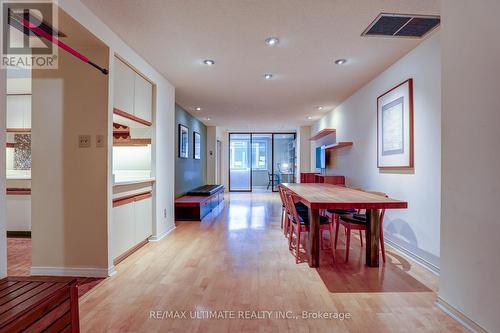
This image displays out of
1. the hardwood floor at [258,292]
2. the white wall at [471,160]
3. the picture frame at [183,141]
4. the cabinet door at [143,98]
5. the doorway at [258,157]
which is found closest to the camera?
the white wall at [471,160]

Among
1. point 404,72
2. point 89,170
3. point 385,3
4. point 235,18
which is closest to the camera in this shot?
point 385,3

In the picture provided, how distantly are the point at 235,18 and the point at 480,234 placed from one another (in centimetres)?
256

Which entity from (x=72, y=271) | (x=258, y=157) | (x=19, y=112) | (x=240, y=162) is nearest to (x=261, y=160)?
(x=258, y=157)

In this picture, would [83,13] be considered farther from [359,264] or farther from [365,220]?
[359,264]

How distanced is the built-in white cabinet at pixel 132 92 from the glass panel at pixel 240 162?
7.01m

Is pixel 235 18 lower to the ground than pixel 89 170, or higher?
higher

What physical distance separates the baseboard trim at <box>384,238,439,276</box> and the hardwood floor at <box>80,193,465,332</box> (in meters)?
0.06

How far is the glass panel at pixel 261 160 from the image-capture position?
10.8 m

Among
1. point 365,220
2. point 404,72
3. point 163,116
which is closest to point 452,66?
point 404,72

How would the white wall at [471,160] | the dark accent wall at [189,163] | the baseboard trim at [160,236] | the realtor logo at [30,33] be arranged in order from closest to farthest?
the white wall at [471,160] < the realtor logo at [30,33] < the baseboard trim at [160,236] < the dark accent wall at [189,163]

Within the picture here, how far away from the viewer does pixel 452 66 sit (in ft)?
6.39

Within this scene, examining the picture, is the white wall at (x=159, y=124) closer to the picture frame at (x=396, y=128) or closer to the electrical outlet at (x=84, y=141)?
the electrical outlet at (x=84, y=141)

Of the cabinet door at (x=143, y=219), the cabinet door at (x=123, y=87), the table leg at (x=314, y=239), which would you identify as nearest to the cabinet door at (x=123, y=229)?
the cabinet door at (x=143, y=219)

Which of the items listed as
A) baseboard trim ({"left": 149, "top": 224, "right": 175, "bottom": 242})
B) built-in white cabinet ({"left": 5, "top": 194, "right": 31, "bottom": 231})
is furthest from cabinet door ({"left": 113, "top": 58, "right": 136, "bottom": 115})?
built-in white cabinet ({"left": 5, "top": 194, "right": 31, "bottom": 231})
